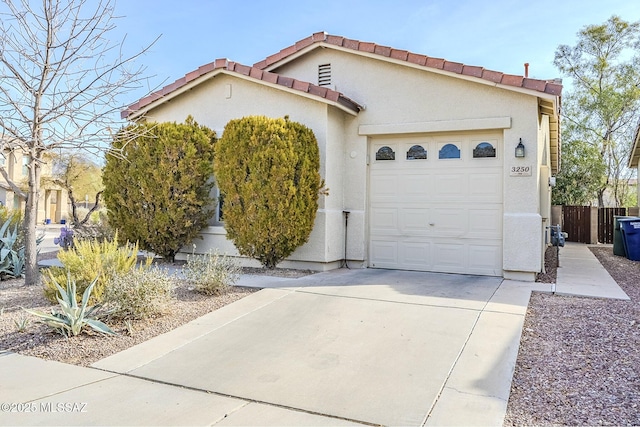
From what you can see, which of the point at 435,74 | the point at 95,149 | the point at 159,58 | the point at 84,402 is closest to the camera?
the point at 84,402

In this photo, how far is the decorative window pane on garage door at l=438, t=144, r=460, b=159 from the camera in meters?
9.12

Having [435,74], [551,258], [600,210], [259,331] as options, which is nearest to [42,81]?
[259,331]

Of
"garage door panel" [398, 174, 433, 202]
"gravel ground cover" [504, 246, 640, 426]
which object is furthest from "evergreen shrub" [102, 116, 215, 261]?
"gravel ground cover" [504, 246, 640, 426]

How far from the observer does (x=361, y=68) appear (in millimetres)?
9891

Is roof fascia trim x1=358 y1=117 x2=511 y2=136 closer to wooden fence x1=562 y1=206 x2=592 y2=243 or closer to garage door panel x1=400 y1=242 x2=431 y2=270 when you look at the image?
garage door panel x1=400 y1=242 x2=431 y2=270

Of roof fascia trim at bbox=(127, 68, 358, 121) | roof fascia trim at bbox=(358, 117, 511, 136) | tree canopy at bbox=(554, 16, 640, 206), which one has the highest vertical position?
tree canopy at bbox=(554, 16, 640, 206)

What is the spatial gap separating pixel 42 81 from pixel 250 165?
3573mm

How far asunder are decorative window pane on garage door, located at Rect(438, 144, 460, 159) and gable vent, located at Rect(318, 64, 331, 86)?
10.0 feet

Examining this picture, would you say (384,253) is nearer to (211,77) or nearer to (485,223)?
(485,223)

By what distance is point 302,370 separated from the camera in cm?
423

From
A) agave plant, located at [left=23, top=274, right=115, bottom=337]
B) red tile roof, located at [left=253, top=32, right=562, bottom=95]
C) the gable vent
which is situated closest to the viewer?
agave plant, located at [left=23, top=274, right=115, bottom=337]

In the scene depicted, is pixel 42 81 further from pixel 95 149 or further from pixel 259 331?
pixel 259 331

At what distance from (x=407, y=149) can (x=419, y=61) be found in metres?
1.79

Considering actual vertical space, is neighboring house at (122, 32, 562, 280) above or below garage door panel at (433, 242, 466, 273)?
above
